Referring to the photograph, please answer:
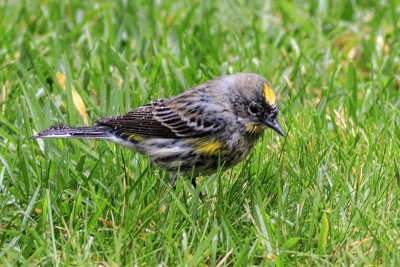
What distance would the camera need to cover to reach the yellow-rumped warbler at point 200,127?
15.2ft

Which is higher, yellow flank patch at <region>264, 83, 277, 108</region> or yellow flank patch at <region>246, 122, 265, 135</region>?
yellow flank patch at <region>264, 83, 277, 108</region>

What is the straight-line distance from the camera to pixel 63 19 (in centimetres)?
747

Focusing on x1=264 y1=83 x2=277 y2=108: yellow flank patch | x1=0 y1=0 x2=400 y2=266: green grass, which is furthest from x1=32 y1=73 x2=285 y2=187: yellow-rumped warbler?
x1=0 y1=0 x2=400 y2=266: green grass

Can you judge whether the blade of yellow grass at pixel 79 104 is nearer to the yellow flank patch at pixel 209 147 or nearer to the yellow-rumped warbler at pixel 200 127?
the yellow-rumped warbler at pixel 200 127

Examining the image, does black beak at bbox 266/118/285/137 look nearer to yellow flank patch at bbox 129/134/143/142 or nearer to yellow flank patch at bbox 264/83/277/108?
yellow flank patch at bbox 264/83/277/108

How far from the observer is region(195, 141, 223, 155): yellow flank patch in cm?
459

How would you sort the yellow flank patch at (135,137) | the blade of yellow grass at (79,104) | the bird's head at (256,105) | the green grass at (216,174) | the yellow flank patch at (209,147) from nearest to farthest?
the green grass at (216,174), the yellow flank patch at (209,147), the bird's head at (256,105), the yellow flank patch at (135,137), the blade of yellow grass at (79,104)

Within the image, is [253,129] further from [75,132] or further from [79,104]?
[79,104]

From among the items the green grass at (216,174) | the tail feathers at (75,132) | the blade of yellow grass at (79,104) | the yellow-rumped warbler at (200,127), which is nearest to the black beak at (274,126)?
the yellow-rumped warbler at (200,127)

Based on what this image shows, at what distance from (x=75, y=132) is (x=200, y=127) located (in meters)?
0.89

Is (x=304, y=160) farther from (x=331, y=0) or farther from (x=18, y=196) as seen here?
(x=331, y=0)

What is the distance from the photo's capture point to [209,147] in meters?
4.63

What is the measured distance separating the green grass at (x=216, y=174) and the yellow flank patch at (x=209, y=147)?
0.22 meters

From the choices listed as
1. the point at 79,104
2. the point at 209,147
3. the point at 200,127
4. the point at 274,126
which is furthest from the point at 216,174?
the point at 79,104
